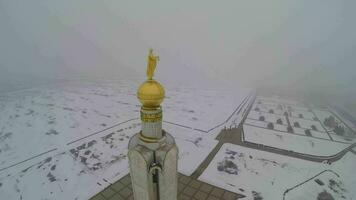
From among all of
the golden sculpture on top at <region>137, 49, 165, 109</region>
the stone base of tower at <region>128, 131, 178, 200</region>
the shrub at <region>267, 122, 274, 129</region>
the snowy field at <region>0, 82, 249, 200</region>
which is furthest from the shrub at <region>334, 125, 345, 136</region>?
the golden sculpture on top at <region>137, 49, 165, 109</region>

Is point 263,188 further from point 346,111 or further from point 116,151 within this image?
point 346,111

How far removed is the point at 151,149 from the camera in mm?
3736

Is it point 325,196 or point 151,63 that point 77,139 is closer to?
point 151,63

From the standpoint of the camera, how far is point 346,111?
3170 cm

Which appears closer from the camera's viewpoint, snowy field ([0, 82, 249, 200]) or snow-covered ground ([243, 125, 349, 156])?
snowy field ([0, 82, 249, 200])

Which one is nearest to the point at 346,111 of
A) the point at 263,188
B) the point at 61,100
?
the point at 263,188

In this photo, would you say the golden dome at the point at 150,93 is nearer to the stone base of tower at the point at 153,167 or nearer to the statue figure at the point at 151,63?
the statue figure at the point at 151,63

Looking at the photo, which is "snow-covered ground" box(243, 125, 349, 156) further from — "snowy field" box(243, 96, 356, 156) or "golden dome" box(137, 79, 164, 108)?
"golden dome" box(137, 79, 164, 108)

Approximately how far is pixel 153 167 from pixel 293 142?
1834 cm

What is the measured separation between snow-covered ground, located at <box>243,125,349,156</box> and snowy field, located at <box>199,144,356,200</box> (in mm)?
1585

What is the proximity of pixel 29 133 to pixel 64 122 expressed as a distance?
10.9 ft

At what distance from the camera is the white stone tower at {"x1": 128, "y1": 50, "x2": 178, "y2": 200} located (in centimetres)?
359

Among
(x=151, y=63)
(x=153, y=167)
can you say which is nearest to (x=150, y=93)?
(x=151, y=63)

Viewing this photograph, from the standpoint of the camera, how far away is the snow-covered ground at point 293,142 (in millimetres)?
16298
